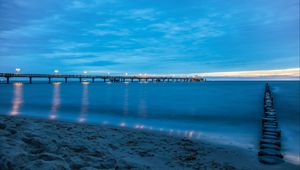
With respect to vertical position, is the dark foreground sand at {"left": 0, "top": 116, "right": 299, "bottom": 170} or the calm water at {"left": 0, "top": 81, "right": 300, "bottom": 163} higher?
the dark foreground sand at {"left": 0, "top": 116, "right": 299, "bottom": 170}

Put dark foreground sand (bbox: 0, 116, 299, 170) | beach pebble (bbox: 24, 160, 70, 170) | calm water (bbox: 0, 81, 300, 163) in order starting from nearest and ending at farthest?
beach pebble (bbox: 24, 160, 70, 170), dark foreground sand (bbox: 0, 116, 299, 170), calm water (bbox: 0, 81, 300, 163)

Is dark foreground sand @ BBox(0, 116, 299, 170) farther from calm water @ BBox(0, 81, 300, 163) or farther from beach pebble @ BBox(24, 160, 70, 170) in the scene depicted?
calm water @ BBox(0, 81, 300, 163)

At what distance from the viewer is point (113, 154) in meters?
6.22

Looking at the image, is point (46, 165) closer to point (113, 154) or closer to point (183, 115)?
point (113, 154)

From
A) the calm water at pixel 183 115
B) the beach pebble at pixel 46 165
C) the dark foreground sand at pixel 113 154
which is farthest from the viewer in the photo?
the calm water at pixel 183 115

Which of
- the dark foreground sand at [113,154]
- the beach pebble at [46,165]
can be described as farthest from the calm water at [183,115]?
the beach pebble at [46,165]

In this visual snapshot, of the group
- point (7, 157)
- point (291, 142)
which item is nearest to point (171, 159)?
point (7, 157)

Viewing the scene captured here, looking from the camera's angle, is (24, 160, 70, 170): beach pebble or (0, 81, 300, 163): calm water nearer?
(24, 160, 70, 170): beach pebble

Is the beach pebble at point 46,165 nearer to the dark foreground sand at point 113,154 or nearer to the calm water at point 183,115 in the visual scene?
the dark foreground sand at point 113,154

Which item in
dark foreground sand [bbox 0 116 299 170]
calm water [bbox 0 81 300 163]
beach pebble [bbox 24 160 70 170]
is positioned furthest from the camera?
calm water [bbox 0 81 300 163]

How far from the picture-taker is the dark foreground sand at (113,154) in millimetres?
4594

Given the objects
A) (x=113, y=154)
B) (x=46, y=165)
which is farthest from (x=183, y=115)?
(x=46, y=165)

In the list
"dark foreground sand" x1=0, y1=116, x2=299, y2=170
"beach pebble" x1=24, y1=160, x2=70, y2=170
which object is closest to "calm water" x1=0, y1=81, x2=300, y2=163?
"dark foreground sand" x1=0, y1=116, x2=299, y2=170

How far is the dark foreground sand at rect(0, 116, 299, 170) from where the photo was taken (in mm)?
4594
